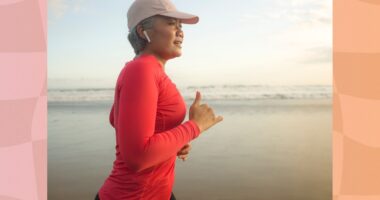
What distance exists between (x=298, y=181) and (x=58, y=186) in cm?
172

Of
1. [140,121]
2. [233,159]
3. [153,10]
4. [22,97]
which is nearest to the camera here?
[140,121]

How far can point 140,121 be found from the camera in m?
0.81

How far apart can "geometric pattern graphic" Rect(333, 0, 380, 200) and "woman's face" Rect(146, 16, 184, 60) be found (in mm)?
537

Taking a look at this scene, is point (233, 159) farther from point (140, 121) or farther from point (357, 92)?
point (140, 121)

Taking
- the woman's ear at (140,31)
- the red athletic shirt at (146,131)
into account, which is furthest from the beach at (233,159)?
the woman's ear at (140,31)

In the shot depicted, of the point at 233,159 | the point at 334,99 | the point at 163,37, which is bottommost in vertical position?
the point at 233,159

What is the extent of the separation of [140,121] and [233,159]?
2397mm

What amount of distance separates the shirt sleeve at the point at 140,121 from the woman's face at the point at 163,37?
0.11 meters

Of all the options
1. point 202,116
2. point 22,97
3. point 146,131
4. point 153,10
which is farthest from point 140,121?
point 22,97

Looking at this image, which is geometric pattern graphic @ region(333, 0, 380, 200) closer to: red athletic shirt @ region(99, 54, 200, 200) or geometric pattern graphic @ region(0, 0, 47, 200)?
red athletic shirt @ region(99, 54, 200, 200)

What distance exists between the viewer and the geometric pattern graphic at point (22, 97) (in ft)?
3.68

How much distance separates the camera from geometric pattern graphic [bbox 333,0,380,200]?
117cm

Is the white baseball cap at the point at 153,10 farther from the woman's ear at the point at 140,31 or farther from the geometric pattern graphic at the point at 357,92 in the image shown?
the geometric pattern graphic at the point at 357,92

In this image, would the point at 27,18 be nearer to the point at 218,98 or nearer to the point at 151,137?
the point at 151,137
